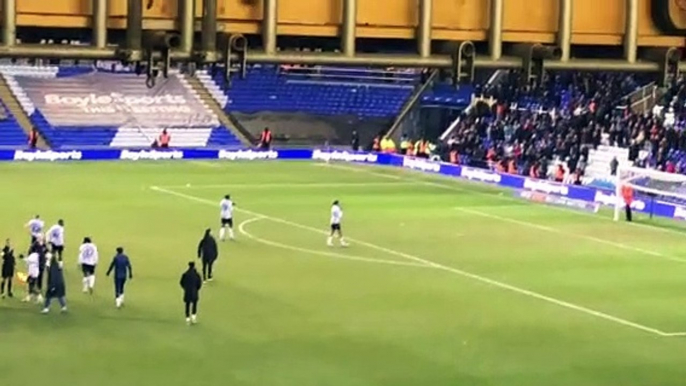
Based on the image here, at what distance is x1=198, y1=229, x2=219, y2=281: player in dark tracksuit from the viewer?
32312mm

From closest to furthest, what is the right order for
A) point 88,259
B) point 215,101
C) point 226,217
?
1. point 88,259
2. point 226,217
3. point 215,101

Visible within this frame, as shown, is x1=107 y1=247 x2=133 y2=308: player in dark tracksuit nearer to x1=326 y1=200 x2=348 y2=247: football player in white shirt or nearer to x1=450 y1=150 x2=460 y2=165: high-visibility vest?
x1=326 y1=200 x2=348 y2=247: football player in white shirt

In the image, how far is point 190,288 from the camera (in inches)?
1064

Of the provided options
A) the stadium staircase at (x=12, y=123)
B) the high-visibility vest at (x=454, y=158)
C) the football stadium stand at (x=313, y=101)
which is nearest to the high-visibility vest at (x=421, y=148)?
the high-visibility vest at (x=454, y=158)

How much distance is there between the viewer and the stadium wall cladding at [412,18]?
1026cm

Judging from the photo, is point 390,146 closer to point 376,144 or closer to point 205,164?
point 376,144

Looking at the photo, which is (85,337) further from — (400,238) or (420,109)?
(420,109)

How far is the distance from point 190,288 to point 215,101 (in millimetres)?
49293

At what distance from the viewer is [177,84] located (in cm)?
7606

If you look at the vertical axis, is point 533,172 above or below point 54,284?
above

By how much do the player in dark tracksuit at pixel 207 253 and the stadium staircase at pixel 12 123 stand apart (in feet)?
117

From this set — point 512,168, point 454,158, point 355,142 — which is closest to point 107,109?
point 355,142

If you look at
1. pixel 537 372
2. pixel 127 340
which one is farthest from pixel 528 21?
pixel 127 340

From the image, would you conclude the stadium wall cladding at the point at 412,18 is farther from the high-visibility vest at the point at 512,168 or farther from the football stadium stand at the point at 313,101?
the football stadium stand at the point at 313,101
